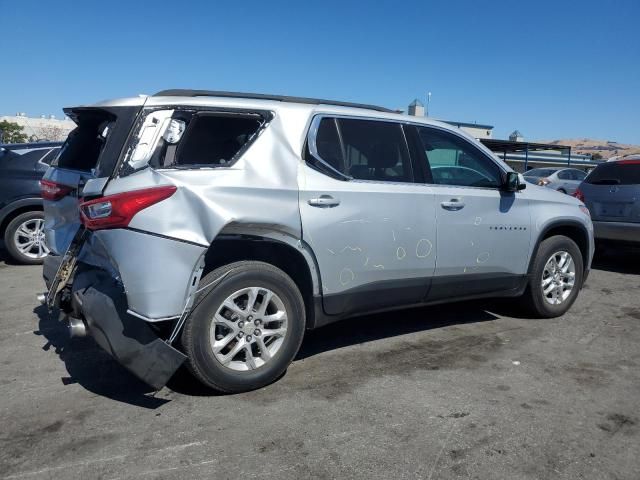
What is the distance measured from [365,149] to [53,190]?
2347 mm

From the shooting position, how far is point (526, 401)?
11.6ft

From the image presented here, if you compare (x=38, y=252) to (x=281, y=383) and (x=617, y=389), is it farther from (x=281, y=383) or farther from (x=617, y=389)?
(x=617, y=389)

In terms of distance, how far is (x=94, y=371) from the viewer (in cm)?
390

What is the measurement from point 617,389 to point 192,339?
2.90 meters

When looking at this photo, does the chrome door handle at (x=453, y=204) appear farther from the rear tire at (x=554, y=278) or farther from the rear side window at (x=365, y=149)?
the rear tire at (x=554, y=278)

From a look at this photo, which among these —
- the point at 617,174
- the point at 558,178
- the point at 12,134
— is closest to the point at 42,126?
the point at 12,134

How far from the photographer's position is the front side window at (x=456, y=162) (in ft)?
14.6

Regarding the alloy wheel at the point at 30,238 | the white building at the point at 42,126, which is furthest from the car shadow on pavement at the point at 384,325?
the white building at the point at 42,126

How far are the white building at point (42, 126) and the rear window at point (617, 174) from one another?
33749mm

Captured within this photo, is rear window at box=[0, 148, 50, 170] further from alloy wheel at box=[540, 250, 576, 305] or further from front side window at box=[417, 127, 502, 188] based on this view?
alloy wheel at box=[540, 250, 576, 305]

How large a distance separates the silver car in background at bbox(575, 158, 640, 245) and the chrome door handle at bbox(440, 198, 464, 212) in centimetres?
435

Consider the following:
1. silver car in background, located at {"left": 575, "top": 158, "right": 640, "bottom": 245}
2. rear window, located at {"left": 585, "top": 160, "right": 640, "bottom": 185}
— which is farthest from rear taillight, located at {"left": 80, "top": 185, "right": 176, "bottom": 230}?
rear window, located at {"left": 585, "top": 160, "right": 640, "bottom": 185}

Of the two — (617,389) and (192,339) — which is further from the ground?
(192,339)

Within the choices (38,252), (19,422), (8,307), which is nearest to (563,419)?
(19,422)
